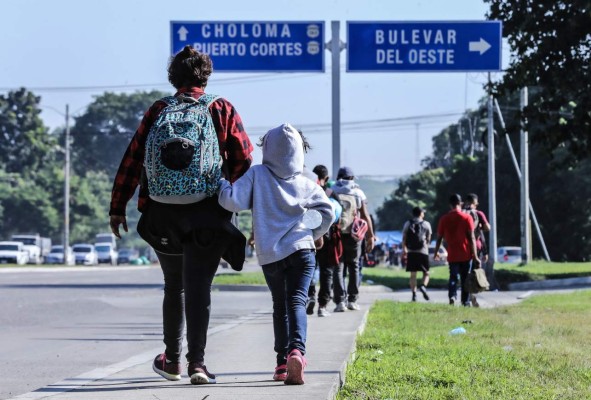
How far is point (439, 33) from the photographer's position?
22672 mm

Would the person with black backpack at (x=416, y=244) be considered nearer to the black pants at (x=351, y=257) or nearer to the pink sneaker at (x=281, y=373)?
the black pants at (x=351, y=257)

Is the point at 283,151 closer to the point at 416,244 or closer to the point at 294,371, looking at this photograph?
the point at 294,371

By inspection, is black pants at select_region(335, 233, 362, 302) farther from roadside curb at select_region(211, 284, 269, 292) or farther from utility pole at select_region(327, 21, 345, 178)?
roadside curb at select_region(211, 284, 269, 292)

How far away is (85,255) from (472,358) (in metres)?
75.8

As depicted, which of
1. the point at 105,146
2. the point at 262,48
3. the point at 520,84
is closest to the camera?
the point at 262,48

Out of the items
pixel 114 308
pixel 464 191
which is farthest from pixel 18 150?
pixel 114 308

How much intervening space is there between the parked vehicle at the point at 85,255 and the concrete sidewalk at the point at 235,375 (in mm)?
71967

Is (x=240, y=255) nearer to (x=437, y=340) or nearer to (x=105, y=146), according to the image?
(x=437, y=340)

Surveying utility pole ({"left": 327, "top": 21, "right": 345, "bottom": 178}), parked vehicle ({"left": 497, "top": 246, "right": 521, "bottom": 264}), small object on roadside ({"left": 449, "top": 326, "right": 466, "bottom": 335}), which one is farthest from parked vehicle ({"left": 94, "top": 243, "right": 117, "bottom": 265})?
small object on roadside ({"left": 449, "top": 326, "right": 466, "bottom": 335})

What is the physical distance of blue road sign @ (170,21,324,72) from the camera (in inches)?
892

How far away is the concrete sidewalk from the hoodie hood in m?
1.20

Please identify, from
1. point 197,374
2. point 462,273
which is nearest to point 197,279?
point 197,374

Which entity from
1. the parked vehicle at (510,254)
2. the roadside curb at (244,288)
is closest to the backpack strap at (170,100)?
the roadside curb at (244,288)

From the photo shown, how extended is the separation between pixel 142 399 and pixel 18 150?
106702mm
